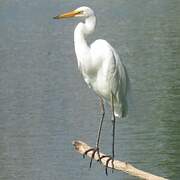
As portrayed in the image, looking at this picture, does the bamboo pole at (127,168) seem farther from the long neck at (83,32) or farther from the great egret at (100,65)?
the long neck at (83,32)

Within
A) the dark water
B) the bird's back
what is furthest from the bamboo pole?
the dark water

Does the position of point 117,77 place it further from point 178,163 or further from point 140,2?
point 140,2

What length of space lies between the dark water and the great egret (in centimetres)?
377

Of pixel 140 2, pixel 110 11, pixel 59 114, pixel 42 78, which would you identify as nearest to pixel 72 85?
pixel 42 78

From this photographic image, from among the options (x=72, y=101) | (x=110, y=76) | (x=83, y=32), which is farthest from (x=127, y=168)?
(x=72, y=101)

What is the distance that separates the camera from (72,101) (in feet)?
49.4

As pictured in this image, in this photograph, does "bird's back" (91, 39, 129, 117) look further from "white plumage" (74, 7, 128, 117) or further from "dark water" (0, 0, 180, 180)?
"dark water" (0, 0, 180, 180)

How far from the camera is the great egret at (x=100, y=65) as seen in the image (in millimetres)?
7449

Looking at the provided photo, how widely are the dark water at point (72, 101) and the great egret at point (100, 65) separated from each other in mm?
3766

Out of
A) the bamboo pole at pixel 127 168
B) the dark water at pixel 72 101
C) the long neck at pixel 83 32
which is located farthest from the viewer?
the dark water at pixel 72 101

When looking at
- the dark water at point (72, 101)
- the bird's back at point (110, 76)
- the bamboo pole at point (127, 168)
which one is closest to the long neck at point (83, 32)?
the bird's back at point (110, 76)

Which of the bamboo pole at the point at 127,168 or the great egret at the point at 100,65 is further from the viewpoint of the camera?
the great egret at the point at 100,65

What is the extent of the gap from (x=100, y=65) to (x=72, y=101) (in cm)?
746

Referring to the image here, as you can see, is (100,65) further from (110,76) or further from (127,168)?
(127,168)
